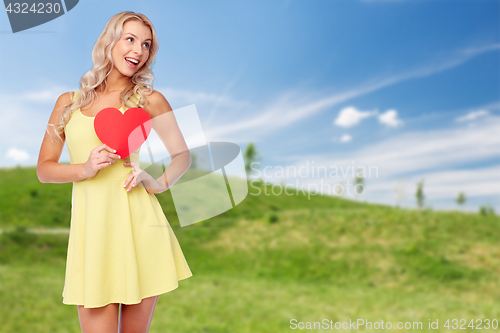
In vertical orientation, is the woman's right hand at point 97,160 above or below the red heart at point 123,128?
below

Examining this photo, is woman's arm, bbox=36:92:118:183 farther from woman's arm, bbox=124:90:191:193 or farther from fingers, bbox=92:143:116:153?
woman's arm, bbox=124:90:191:193

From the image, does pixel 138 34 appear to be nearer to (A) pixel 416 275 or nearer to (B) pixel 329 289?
(B) pixel 329 289

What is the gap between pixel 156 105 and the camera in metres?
1.34

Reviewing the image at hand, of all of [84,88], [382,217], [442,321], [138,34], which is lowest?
[442,321]

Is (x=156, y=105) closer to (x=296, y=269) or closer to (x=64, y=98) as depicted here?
(x=64, y=98)

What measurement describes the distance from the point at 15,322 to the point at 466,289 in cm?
734

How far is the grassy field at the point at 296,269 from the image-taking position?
5734 mm

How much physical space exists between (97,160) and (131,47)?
0.41 meters

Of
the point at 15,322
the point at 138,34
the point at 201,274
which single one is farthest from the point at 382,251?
the point at 138,34

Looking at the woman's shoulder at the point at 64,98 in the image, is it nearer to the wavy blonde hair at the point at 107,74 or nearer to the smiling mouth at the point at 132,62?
the wavy blonde hair at the point at 107,74

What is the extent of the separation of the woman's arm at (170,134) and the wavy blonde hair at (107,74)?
4 centimetres

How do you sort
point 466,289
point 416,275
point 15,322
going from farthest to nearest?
1. point 416,275
2. point 466,289
3. point 15,322

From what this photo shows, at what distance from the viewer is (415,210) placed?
8656 mm

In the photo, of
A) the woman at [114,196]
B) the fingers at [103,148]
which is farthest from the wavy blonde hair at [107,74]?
the fingers at [103,148]
